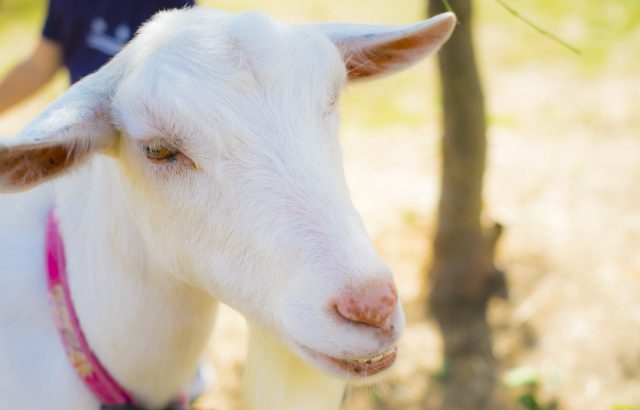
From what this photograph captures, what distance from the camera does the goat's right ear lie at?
1.73 metres

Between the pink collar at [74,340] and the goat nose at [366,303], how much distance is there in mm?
1029

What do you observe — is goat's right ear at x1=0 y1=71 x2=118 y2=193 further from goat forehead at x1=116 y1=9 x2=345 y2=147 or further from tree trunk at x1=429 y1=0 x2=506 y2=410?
tree trunk at x1=429 y1=0 x2=506 y2=410

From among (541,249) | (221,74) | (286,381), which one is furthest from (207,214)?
(541,249)

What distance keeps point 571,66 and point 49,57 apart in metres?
5.04

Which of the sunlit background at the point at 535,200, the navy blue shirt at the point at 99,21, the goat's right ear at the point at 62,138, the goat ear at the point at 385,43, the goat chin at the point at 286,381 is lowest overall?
the sunlit background at the point at 535,200

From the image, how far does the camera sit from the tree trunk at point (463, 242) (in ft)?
→ 12.4

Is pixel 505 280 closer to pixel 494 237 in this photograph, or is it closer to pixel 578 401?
pixel 494 237

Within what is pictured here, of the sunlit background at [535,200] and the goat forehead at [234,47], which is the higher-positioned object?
the goat forehead at [234,47]

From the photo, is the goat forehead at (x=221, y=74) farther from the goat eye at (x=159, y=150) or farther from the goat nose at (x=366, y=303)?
the goat nose at (x=366, y=303)

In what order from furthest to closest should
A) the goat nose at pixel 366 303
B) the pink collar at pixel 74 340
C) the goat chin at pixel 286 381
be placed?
1. the pink collar at pixel 74 340
2. the goat chin at pixel 286 381
3. the goat nose at pixel 366 303

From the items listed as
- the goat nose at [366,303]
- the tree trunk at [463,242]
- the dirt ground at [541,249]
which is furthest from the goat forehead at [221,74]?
the tree trunk at [463,242]

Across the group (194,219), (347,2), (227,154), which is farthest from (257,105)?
(347,2)

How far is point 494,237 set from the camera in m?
4.23

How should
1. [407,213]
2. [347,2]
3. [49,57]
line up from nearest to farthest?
1. [49,57]
2. [407,213]
3. [347,2]
